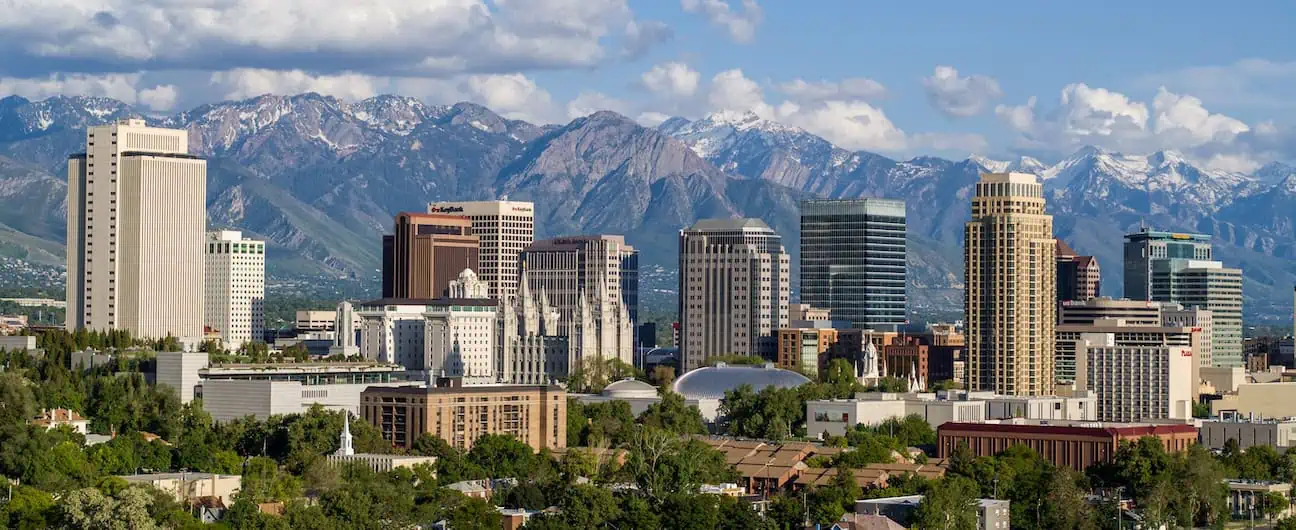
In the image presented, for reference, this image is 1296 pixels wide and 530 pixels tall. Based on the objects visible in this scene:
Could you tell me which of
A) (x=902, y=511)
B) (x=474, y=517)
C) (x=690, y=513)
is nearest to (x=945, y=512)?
(x=902, y=511)

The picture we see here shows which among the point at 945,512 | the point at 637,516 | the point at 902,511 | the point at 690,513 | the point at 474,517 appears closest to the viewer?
the point at 474,517

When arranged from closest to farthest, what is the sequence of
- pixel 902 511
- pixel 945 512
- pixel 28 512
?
1. pixel 28 512
2. pixel 945 512
3. pixel 902 511

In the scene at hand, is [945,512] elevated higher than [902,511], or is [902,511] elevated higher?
[945,512]

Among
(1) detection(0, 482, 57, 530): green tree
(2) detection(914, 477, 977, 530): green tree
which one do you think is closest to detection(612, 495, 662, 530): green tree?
(2) detection(914, 477, 977, 530): green tree

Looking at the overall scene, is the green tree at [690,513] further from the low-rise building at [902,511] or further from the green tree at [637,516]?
the low-rise building at [902,511]

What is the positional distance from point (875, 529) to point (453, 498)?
32.6 m

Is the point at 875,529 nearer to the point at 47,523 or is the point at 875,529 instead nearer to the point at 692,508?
the point at 692,508

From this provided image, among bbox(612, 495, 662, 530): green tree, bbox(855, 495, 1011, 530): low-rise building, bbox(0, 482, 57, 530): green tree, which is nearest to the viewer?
bbox(0, 482, 57, 530): green tree

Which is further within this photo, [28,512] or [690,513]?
[690,513]

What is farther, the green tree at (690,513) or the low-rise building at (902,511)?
the low-rise building at (902,511)

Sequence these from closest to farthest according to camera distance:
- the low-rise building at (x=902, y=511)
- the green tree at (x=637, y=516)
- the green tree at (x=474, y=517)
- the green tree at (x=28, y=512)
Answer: the green tree at (x=28, y=512)
the green tree at (x=474, y=517)
the green tree at (x=637, y=516)
the low-rise building at (x=902, y=511)

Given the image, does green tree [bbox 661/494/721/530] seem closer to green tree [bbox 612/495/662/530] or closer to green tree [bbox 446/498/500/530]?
green tree [bbox 612/495/662/530]

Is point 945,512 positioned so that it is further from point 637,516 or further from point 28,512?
point 28,512

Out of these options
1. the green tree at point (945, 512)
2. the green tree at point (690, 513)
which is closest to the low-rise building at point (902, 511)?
the green tree at point (945, 512)
